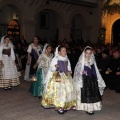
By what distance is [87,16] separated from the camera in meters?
20.1

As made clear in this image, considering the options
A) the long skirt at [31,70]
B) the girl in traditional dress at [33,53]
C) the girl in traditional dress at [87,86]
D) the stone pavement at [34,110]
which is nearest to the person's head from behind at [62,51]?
the girl in traditional dress at [87,86]

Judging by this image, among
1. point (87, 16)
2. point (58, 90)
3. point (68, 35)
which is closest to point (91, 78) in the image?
point (58, 90)

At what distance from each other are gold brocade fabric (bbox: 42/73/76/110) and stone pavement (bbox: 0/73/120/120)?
24 centimetres

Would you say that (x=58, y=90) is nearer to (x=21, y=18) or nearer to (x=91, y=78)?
(x=91, y=78)

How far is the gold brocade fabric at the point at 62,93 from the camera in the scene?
572cm

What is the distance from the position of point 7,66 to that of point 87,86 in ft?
10.5

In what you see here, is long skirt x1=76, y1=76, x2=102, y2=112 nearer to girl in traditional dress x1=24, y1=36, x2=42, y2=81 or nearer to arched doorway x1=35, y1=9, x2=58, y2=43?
girl in traditional dress x1=24, y1=36, x2=42, y2=81

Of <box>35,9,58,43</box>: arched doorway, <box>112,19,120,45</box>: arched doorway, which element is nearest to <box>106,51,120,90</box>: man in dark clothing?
<box>112,19,120,45</box>: arched doorway

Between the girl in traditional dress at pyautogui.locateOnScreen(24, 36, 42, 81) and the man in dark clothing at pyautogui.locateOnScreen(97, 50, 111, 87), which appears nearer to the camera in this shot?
the girl in traditional dress at pyautogui.locateOnScreen(24, 36, 42, 81)

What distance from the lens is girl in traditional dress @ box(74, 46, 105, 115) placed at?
573 centimetres

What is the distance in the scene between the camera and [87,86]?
5.76 metres

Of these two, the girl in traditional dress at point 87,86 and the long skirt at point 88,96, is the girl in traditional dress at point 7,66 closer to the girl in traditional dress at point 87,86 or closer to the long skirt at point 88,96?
the girl in traditional dress at point 87,86

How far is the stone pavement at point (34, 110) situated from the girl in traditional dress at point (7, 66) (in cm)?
37

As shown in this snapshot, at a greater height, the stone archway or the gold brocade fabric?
the stone archway
